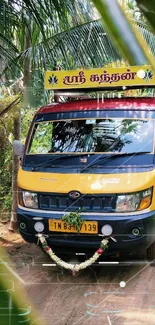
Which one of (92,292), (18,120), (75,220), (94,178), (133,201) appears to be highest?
(18,120)

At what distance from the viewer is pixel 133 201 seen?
321cm

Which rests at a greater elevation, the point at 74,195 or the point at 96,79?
the point at 96,79

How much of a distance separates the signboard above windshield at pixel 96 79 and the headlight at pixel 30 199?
1.07 m

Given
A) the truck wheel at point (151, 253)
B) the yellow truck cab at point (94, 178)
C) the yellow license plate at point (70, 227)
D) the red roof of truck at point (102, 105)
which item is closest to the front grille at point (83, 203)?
the yellow truck cab at point (94, 178)

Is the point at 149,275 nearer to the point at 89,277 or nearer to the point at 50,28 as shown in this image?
the point at 89,277

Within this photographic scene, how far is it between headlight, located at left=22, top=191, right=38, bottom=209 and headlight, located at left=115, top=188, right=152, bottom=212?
27.1 inches

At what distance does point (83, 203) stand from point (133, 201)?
1.25 ft

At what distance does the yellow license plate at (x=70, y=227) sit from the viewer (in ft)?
10.4

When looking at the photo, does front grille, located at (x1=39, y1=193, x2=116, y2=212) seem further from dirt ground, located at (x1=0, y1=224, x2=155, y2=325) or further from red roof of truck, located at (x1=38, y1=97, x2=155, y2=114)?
red roof of truck, located at (x1=38, y1=97, x2=155, y2=114)

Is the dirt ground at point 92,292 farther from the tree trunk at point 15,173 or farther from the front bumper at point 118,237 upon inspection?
the tree trunk at point 15,173

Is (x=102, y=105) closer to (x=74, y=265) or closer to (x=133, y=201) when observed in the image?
(x=133, y=201)

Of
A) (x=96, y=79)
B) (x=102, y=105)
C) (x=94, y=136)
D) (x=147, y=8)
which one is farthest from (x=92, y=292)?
(x=147, y=8)

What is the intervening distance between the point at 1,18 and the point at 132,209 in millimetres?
1893

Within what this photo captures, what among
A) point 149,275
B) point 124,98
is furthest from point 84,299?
point 124,98
